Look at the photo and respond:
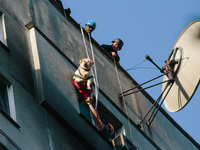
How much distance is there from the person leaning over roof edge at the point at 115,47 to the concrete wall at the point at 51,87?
1.65m

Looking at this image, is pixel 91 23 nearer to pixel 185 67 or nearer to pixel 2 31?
pixel 185 67

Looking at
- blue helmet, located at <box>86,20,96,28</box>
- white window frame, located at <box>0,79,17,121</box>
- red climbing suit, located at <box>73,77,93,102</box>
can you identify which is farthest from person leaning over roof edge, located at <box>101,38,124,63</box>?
white window frame, located at <box>0,79,17,121</box>

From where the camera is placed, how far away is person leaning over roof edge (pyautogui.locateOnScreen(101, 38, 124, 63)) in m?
20.7

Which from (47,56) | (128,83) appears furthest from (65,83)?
(128,83)

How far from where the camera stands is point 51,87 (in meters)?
13.5

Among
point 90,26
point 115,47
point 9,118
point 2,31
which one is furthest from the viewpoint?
point 115,47

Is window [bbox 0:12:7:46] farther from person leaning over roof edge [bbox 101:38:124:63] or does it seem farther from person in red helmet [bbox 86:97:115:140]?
person leaning over roof edge [bbox 101:38:124:63]

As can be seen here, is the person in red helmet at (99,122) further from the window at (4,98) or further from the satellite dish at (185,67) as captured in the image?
the satellite dish at (185,67)

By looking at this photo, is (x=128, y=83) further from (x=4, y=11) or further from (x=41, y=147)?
(x=41, y=147)

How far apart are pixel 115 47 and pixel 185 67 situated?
4.07 meters

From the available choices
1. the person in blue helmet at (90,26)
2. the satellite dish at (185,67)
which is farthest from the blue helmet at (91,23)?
the satellite dish at (185,67)

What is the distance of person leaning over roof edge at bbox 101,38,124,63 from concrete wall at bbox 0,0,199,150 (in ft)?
5.41

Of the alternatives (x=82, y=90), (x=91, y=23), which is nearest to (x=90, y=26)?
(x=91, y=23)

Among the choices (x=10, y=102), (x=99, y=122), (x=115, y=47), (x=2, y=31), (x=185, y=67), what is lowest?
(x=99, y=122)
